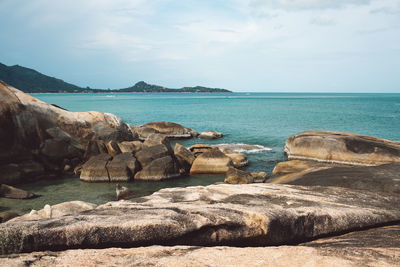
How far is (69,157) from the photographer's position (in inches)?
786

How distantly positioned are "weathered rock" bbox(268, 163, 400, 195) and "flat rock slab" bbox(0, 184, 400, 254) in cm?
152

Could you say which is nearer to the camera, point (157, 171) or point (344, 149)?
point (157, 171)

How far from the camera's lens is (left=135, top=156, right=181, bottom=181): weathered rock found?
697 inches

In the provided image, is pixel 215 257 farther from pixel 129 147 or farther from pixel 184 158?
pixel 129 147

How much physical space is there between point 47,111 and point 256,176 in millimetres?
16054

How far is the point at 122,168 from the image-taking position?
17453 mm

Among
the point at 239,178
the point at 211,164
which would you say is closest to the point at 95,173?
the point at 211,164

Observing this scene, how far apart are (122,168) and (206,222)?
13990 millimetres

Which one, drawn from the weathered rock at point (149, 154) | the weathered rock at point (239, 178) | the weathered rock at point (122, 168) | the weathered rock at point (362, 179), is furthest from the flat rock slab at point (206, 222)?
the weathered rock at point (149, 154)

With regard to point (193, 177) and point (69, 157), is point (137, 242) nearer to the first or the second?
point (193, 177)

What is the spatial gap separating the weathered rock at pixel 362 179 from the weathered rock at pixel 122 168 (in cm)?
1059

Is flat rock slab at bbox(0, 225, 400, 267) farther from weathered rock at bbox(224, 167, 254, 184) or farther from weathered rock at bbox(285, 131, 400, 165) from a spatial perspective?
weathered rock at bbox(285, 131, 400, 165)

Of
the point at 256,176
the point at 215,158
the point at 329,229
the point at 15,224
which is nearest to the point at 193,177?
the point at 215,158

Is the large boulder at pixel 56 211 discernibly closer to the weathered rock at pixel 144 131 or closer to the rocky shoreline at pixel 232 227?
the rocky shoreline at pixel 232 227
